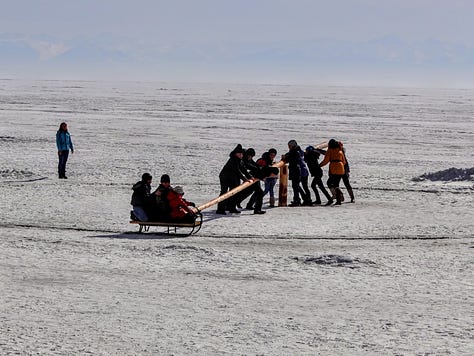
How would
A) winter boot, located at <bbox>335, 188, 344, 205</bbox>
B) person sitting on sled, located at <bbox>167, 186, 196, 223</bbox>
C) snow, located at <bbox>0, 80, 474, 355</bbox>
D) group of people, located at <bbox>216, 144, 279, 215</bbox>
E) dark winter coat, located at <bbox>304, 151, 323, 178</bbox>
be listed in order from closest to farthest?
snow, located at <bbox>0, 80, 474, 355</bbox>
person sitting on sled, located at <bbox>167, 186, 196, 223</bbox>
group of people, located at <bbox>216, 144, 279, 215</bbox>
winter boot, located at <bbox>335, 188, 344, 205</bbox>
dark winter coat, located at <bbox>304, 151, 323, 178</bbox>

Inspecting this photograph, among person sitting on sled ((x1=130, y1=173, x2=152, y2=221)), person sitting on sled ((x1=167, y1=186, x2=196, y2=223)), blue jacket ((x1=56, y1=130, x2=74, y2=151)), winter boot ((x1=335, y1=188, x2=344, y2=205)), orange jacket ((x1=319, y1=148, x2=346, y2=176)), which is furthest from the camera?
blue jacket ((x1=56, y1=130, x2=74, y2=151))

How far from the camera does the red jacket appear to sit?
48.6 feet

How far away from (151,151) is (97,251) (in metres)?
17.0

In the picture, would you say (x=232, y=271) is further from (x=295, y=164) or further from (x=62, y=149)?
(x=62, y=149)

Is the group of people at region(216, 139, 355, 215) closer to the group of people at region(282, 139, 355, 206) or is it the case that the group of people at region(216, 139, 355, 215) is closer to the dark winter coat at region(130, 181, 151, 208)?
the group of people at region(282, 139, 355, 206)

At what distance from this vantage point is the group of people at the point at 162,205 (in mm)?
14820

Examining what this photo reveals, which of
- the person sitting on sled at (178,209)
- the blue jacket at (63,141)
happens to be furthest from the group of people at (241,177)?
the blue jacket at (63,141)

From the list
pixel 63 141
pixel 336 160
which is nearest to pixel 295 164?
pixel 336 160

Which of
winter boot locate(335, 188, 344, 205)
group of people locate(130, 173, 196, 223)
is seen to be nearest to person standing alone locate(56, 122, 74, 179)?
winter boot locate(335, 188, 344, 205)

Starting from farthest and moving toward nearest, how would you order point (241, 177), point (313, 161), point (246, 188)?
point (313, 161) < point (246, 188) < point (241, 177)

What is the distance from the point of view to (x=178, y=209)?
48.8 ft

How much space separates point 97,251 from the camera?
13.9m

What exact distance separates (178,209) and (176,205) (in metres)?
0.09

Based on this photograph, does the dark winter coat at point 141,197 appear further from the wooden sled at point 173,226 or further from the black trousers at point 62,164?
the black trousers at point 62,164
